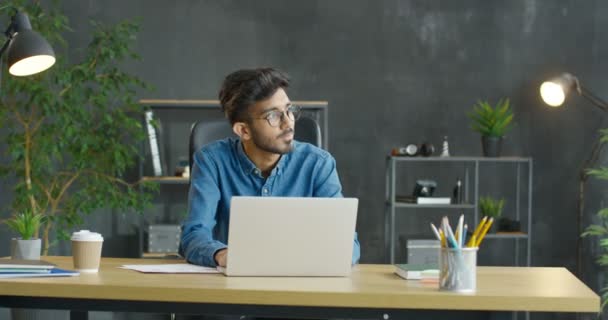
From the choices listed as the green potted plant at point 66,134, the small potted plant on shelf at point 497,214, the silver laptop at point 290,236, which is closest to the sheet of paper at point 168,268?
the silver laptop at point 290,236

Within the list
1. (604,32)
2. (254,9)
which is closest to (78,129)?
(254,9)

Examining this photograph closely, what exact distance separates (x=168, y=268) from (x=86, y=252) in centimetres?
20

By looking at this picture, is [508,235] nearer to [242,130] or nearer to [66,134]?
[66,134]

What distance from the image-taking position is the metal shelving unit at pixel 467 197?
5344mm

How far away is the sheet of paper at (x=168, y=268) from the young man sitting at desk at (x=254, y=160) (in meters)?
0.20

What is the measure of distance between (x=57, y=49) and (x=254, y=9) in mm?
A: 1238

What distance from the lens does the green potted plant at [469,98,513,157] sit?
533 cm

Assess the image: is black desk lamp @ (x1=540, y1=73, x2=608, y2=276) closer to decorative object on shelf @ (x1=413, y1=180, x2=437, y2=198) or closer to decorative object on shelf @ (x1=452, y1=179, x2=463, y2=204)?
decorative object on shelf @ (x1=452, y1=179, x2=463, y2=204)

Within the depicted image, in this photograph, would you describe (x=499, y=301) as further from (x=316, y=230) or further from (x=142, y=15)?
(x=142, y=15)

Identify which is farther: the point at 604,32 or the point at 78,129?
the point at 604,32

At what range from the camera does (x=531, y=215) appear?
18.6 feet

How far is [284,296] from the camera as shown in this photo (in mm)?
1843

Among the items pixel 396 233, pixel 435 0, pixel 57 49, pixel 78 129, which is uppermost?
pixel 435 0

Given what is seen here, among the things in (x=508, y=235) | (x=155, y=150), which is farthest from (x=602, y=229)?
(x=155, y=150)
